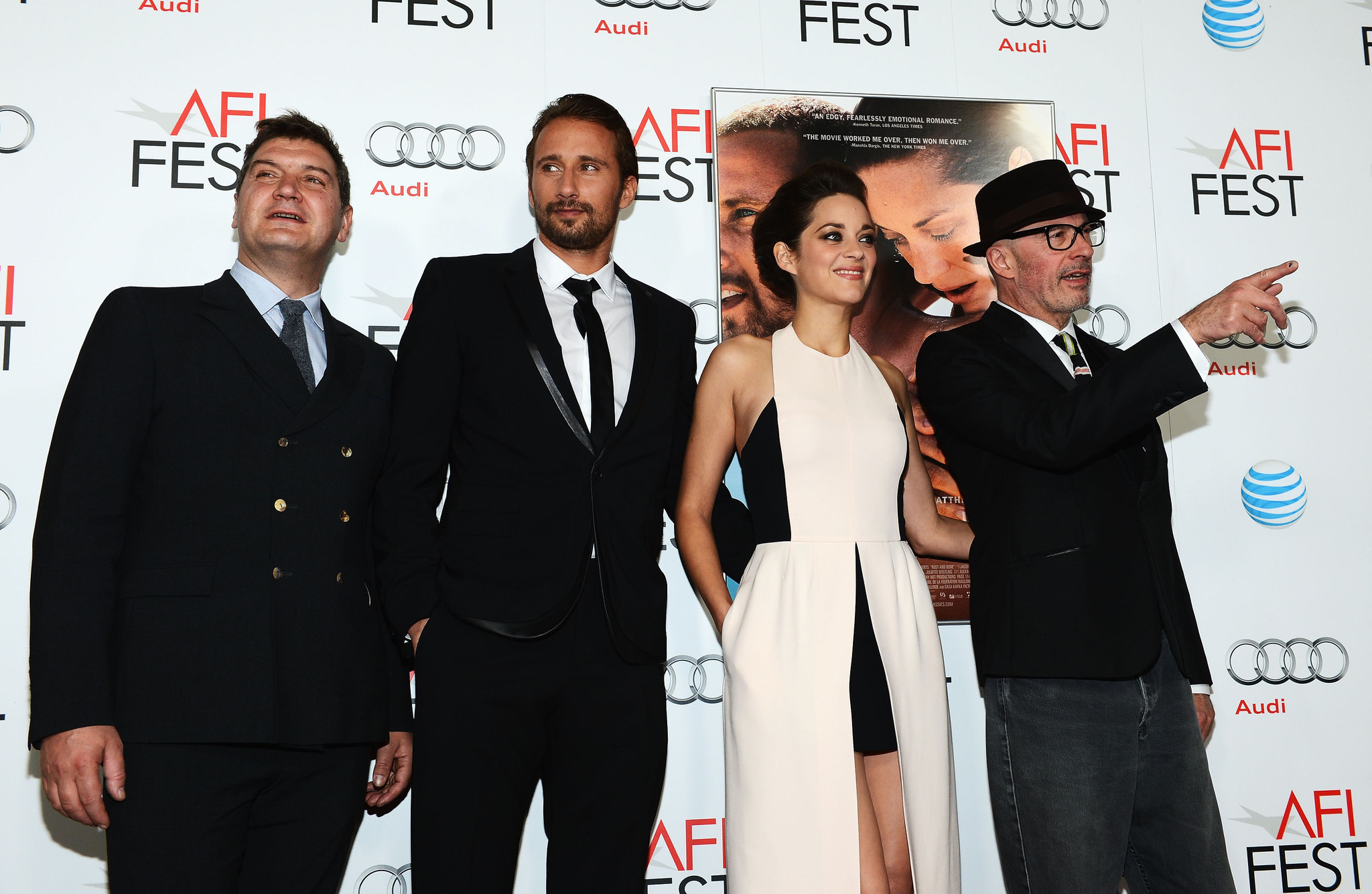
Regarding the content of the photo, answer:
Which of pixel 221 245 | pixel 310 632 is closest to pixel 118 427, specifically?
pixel 310 632

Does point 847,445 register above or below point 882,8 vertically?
below

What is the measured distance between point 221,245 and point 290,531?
1176mm

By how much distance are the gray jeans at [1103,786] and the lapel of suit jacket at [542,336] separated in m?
1.14

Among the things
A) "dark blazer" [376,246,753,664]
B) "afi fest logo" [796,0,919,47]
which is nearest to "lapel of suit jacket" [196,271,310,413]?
"dark blazer" [376,246,753,664]

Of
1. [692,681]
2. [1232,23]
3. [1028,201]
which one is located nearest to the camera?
[1028,201]

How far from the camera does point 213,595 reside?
1.98 meters

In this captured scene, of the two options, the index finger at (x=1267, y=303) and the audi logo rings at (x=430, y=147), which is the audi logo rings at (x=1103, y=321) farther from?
the audi logo rings at (x=430, y=147)

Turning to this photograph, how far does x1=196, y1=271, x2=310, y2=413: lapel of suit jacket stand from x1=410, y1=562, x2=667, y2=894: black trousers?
565 mm

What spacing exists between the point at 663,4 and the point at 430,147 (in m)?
0.83

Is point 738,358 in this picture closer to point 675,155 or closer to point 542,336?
point 542,336

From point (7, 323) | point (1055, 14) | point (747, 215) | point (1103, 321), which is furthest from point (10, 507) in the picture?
point (1055, 14)

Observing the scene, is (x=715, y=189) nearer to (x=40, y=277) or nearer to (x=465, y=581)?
(x=465, y=581)

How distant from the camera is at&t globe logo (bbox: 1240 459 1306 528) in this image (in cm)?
319

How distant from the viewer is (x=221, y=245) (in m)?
2.86
